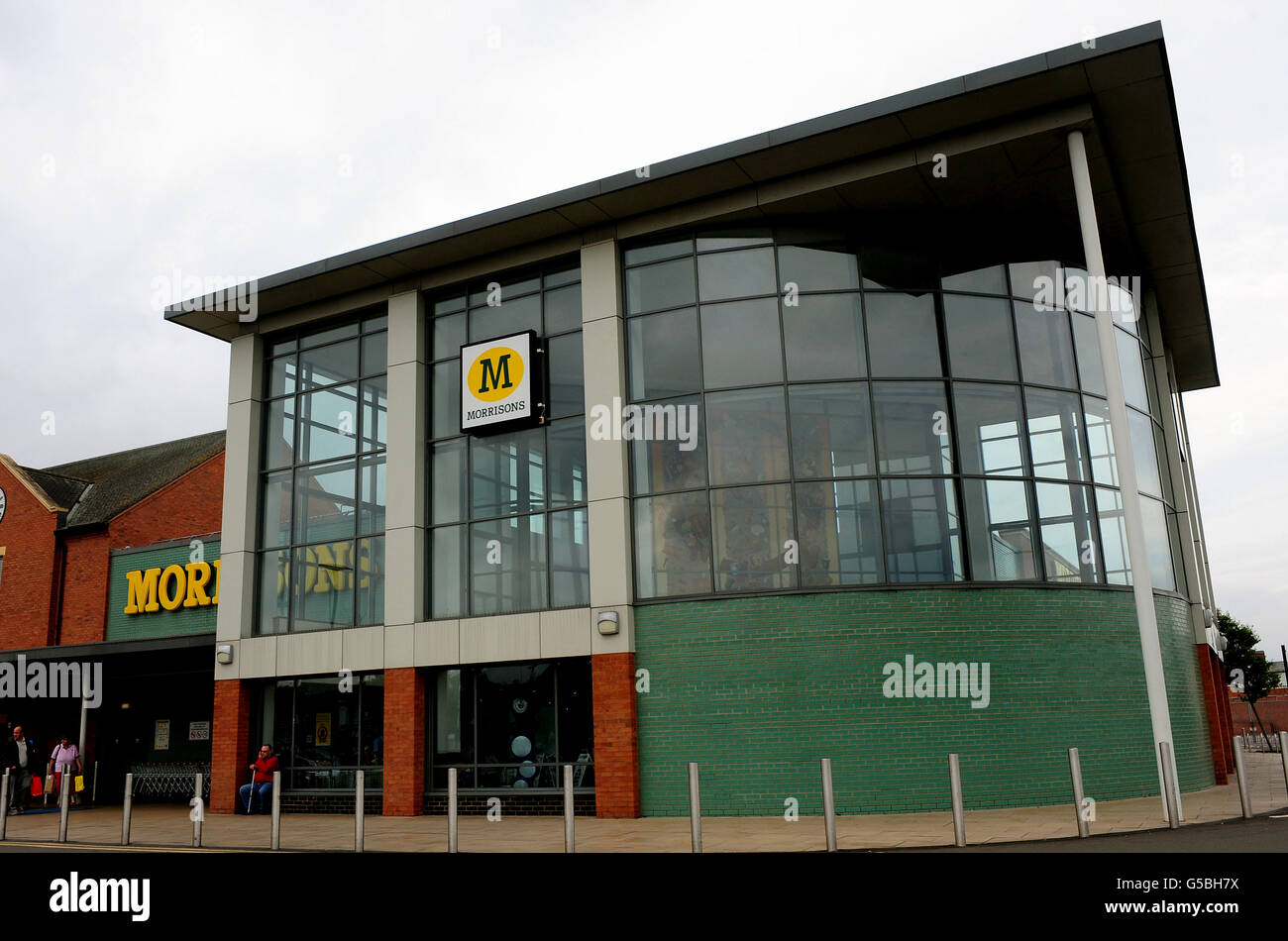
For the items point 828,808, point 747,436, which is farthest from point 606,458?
point 828,808

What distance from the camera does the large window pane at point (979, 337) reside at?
16.6 metres

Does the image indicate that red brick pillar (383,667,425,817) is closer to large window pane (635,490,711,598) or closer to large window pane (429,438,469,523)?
large window pane (429,438,469,523)

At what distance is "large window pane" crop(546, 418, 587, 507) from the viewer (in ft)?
57.8

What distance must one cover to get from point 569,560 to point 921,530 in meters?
5.82

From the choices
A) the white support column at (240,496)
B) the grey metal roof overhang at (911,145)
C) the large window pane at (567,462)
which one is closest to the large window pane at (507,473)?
the large window pane at (567,462)

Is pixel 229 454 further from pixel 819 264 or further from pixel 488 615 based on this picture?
pixel 819 264

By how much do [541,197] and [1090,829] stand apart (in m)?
12.4

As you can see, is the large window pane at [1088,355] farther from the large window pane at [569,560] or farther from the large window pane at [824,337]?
the large window pane at [569,560]

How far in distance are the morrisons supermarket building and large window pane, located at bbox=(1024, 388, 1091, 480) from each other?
5 centimetres

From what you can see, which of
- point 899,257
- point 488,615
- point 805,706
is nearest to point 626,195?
point 899,257

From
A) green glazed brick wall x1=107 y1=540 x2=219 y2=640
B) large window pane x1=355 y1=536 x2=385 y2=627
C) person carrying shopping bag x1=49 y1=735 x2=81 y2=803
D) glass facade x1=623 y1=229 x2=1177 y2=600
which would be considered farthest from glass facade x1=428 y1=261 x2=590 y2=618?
person carrying shopping bag x1=49 y1=735 x2=81 y2=803

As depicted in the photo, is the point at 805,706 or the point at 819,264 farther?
the point at 819,264
